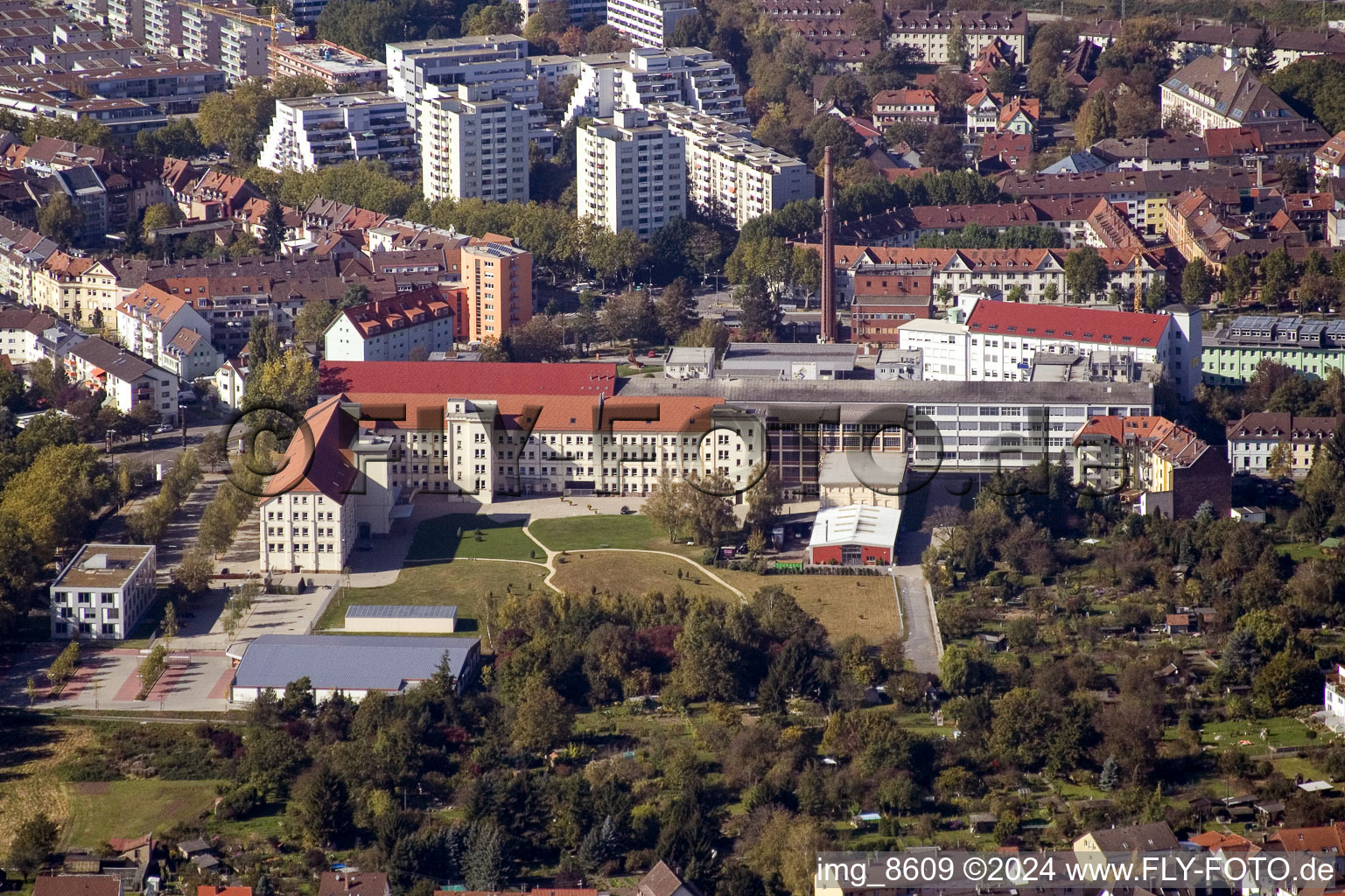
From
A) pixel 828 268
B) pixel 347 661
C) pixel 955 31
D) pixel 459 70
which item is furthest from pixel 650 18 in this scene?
pixel 347 661

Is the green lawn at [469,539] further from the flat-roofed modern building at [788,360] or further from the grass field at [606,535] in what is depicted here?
the flat-roofed modern building at [788,360]

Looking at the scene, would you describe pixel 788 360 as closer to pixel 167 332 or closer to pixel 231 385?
pixel 231 385

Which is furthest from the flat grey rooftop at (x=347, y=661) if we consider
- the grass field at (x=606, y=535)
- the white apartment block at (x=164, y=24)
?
the white apartment block at (x=164, y=24)

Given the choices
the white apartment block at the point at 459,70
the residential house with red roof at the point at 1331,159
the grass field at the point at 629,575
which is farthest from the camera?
the white apartment block at the point at 459,70

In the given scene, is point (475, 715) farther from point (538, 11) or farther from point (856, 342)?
point (538, 11)

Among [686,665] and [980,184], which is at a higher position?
[980,184]

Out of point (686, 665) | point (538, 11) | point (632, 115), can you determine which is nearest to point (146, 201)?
point (632, 115)

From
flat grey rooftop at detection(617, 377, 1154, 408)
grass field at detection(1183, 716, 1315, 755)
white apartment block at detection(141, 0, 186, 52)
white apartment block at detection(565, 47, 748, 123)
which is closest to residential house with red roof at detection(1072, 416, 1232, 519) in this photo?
flat grey rooftop at detection(617, 377, 1154, 408)
